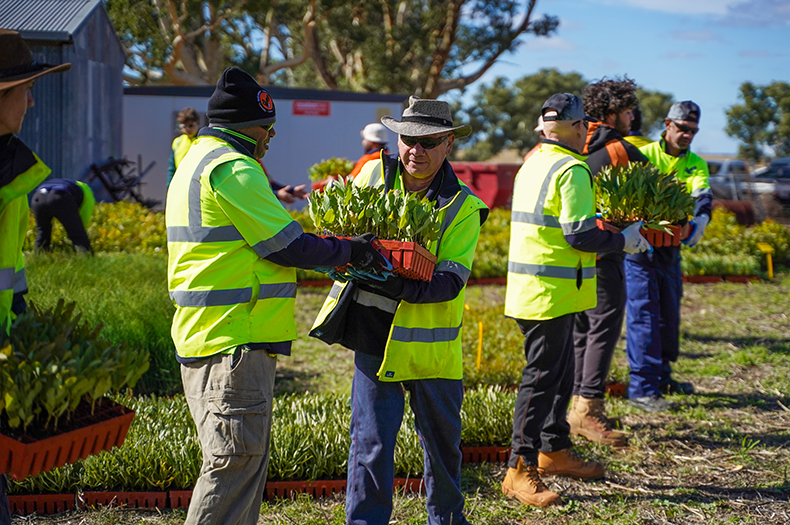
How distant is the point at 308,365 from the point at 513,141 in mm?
54993

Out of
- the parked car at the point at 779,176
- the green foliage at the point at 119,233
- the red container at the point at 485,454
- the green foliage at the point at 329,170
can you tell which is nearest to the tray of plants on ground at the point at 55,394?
the red container at the point at 485,454

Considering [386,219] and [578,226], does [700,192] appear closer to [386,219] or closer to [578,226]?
[578,226]

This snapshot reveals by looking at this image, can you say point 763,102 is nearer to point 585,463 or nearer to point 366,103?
point 366,103

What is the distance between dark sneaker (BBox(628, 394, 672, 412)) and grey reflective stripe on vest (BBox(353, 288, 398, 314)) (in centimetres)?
326

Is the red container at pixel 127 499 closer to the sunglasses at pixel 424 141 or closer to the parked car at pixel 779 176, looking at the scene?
the sunglasses at pixel 424 141

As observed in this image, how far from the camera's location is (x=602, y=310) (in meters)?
5.47

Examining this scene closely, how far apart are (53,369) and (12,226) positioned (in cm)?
66

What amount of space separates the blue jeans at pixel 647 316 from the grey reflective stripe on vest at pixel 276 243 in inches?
154

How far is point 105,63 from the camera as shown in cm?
1580

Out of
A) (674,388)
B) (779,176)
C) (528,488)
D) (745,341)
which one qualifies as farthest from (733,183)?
(528,488)

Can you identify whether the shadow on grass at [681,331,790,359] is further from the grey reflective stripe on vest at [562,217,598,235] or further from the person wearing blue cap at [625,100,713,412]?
the grey reflective stripe on vest at [562,217,598,235]

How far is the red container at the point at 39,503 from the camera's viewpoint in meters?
3.98

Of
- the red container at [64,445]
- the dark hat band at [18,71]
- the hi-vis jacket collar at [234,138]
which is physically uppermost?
the dark hat band at [18,71]

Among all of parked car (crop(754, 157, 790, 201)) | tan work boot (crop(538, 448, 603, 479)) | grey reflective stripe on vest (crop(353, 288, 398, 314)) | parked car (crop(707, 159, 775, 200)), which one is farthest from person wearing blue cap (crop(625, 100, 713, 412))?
parked car (crop(754, 157, 790, 201))
